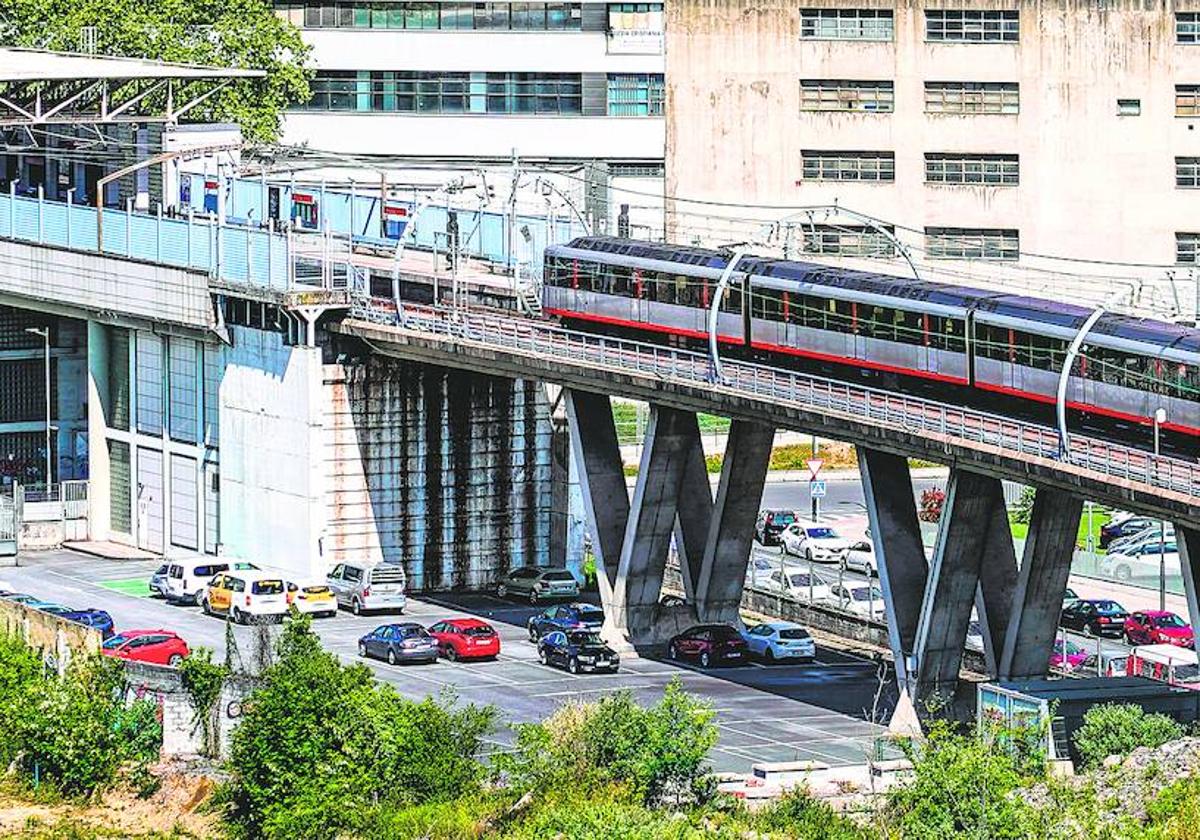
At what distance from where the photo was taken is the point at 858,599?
4190 inches

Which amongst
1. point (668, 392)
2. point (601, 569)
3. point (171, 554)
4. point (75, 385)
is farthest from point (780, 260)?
point (75, 385)

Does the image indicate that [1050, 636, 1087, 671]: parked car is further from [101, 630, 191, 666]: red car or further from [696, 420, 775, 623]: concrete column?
[101, 630, 191, 666]: red car

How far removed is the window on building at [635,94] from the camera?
477ft

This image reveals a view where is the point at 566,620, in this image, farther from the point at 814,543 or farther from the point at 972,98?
the point at 972,98

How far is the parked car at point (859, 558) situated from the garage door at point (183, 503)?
23.0m

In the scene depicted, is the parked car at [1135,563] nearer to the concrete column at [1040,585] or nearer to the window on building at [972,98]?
the concrete column at [1040,585]

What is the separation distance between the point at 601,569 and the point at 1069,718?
2364cm

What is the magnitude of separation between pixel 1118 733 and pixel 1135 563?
118ft

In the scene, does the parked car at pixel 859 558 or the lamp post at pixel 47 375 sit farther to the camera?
the lamp post at pixel 47 375

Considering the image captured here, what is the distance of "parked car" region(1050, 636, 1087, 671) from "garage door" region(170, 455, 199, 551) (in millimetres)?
35061

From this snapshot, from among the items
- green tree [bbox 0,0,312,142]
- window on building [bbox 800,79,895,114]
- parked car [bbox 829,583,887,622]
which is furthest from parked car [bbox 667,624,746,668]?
window on building [bbox 800,79,895,114]

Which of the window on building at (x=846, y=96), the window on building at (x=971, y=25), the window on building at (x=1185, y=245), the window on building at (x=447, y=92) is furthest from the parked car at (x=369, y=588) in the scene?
the window on building at (x=1185, y=245)

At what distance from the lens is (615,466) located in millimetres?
102688

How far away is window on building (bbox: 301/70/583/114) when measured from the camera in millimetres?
144875
